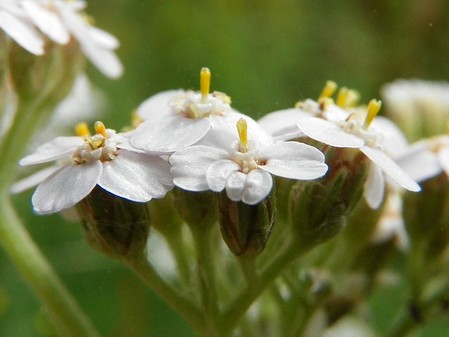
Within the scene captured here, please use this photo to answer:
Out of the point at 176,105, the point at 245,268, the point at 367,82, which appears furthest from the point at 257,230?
the point at 367,82

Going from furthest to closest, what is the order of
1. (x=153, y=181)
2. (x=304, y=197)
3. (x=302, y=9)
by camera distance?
1. (x=302, y=9)
2. (x=304, y=197)
3. (x=153, y=181)

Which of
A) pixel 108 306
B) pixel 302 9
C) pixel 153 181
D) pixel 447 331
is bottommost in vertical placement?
pixel 447 331

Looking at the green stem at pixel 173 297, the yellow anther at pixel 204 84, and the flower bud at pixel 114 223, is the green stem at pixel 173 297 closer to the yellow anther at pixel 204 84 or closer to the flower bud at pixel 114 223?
the flower bud at pixel 114 223

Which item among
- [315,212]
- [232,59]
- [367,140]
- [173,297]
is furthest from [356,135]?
[232,59]

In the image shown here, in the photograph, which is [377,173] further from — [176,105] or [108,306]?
[108,306]

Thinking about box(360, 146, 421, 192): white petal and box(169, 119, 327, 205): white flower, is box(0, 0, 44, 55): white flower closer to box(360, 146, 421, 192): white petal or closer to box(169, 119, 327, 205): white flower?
box(169, 119, 327, 205): white flower

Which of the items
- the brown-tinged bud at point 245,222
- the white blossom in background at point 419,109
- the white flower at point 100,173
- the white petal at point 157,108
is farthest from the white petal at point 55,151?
the white blossom in background at point 419,109

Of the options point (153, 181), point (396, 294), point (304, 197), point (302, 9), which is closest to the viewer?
point (153, 181)
